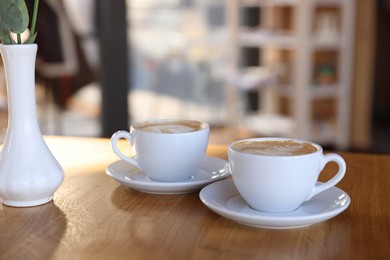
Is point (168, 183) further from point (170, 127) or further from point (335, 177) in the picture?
point (335, 177)

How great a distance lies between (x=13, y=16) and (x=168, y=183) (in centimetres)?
34

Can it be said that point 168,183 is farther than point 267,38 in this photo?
No

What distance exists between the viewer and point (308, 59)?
3.59 m

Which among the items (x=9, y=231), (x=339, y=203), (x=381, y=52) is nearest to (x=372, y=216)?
(x=339, y=203)

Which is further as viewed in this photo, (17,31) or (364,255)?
(17,31)

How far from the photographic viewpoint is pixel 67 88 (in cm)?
395

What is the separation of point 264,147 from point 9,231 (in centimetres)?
37

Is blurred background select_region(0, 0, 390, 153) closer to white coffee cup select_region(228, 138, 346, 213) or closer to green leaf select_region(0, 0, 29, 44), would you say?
green leaf select_region(0, 0, 29, 44)

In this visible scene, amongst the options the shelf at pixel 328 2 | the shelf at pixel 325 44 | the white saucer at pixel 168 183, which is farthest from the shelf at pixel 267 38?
the white saucer at pixel 168 183

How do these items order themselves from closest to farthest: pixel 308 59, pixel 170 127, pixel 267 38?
pixel 170 127 < pixel 308 59 < pixel 267 38

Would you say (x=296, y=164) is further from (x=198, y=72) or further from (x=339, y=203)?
(x=198, y=72)

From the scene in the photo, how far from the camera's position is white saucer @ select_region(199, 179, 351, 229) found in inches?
31.7

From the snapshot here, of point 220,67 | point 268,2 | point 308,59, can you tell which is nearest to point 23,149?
point 308,59

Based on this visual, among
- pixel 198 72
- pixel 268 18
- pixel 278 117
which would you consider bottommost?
pixel 278 117
